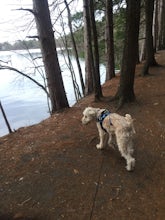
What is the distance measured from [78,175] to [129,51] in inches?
131

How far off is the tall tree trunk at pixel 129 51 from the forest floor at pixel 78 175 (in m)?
0.75

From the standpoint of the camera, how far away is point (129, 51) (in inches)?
222

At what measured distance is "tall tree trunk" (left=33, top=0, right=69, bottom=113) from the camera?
5852 millimetres

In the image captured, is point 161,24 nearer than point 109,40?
No

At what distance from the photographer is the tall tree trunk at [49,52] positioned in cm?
585

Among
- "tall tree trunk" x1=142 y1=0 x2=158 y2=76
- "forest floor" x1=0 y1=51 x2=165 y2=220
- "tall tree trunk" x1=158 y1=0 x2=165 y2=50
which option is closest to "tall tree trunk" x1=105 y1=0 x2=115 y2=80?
"tall tree trunk" x1=142 y1=0 x2=158 y2=76

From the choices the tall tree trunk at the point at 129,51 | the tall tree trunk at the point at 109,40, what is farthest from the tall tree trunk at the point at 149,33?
the tall tree trunk at the point at 129,51

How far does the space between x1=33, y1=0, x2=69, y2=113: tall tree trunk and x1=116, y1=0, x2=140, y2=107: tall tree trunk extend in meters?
1.63

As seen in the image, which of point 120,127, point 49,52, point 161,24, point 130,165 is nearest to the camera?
point 120,127

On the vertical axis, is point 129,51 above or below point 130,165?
above

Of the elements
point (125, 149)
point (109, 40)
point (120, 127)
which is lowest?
point (125, 149)

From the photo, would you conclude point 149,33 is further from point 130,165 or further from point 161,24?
point 161,24

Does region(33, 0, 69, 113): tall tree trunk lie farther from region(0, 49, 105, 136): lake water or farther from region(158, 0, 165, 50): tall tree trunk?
region(158, 0, 165, 50): tall tree trunk

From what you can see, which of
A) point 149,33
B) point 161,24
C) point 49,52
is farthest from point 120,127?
point 161,24
